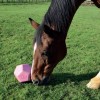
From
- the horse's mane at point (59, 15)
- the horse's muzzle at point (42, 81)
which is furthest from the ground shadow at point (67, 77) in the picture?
the horse's mane at point (59, 15)

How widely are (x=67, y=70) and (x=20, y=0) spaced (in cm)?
1808

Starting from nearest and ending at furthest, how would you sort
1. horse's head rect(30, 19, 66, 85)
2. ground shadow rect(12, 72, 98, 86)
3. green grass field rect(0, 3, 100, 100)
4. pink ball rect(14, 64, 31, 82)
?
horse's head rect(30, 19, 66, 85), green grass field rect(0, 3, 100, 100), pink ball rect(14, 64, 31, 82), ground shadow rect(12, 72, 98, 86)

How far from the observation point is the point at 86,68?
5348 mm

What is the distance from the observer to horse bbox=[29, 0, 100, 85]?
13.3 feet

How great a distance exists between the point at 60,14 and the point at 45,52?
59cm

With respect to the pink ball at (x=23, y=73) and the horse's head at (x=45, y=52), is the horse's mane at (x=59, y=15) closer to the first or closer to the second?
the horse's head at (x=45, y=52)

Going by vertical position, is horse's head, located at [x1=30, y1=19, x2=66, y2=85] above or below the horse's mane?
below

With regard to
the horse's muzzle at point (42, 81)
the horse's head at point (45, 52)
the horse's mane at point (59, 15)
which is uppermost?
the horse's mane at point (59, 15)

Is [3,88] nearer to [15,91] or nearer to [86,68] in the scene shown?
[15,91]

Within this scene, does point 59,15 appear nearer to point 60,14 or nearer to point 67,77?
point 60,14

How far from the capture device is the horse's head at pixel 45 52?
13.3ft

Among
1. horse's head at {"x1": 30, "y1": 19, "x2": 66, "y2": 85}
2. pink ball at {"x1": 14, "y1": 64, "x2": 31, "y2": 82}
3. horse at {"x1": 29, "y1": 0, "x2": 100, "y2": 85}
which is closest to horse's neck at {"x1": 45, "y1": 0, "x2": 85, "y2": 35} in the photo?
horse at {"x1": 29, "y1": 0, "x2": 100, "y2": 85}

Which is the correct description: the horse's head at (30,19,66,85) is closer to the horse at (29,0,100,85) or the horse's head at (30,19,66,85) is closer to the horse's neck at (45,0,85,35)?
the horse at (29,0,100,85)

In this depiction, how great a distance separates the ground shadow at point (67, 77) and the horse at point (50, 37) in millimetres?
446
